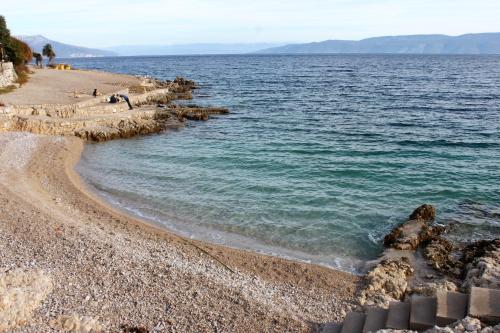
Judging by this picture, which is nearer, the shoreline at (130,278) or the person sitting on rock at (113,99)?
the shoreline at (130,278)

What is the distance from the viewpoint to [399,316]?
9211 millimetres

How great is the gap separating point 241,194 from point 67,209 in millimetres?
7725

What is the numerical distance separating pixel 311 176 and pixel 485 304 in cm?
1574

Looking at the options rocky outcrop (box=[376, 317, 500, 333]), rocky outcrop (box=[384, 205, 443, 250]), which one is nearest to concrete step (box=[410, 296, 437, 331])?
rocky outcrop (box=[376, 317, 500, 333])

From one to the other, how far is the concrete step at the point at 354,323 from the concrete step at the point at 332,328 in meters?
0.34

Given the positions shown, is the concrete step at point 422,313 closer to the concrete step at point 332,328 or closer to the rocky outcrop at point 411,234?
the concrete step at point 332,328

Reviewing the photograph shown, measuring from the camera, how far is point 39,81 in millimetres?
53062

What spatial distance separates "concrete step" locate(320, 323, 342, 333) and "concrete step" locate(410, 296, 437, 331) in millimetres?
1791

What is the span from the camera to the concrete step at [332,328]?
10.2m

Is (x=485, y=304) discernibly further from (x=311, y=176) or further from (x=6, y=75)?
(x=6, y=75)

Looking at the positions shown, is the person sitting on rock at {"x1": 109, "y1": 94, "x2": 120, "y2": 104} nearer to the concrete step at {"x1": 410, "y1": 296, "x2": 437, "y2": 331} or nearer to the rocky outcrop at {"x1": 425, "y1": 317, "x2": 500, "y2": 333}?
the concrete step at {"x1": 410, "y1": 296, "x2": 437, "y2": 331}

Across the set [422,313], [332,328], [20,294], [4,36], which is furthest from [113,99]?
[422,313]

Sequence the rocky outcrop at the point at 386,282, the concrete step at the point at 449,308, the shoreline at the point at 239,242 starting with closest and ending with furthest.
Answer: the concrete step at the point at 449,308, the rocky outcrop at the point at 386,282, the shoreline at the point at 239,242

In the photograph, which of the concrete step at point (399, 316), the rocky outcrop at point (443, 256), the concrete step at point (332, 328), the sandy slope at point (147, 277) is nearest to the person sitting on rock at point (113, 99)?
the sandy slope at point (147, 277)
